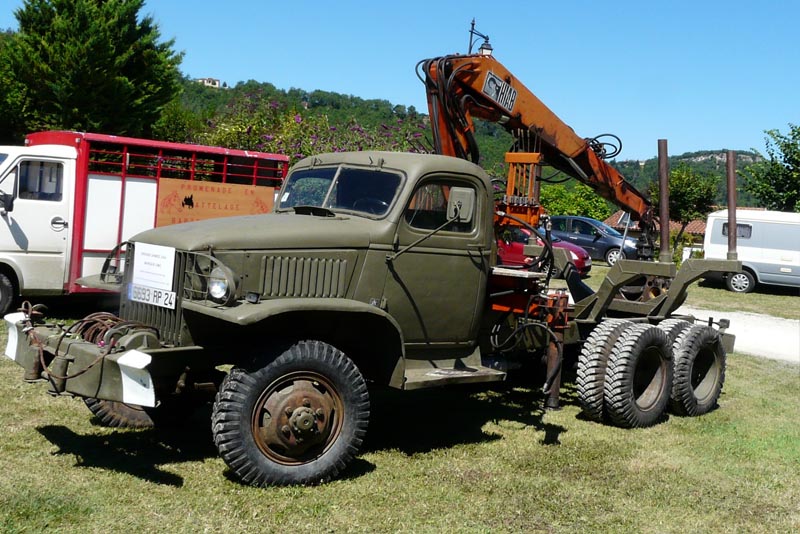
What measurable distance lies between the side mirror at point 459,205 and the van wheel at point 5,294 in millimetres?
6847

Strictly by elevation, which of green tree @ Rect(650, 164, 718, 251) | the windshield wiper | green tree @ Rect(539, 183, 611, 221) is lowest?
the windshield wiper

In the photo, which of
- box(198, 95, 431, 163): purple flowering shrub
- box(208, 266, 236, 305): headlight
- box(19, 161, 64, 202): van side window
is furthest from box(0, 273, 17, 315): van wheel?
box(198, 95, 431, 163): purple flowering shrub

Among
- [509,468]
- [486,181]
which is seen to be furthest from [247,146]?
[509,468]

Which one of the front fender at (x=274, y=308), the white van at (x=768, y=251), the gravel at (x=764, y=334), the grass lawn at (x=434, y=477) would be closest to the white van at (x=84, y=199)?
the grass lawn at (x=434, y=477)

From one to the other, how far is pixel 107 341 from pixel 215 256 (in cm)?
82

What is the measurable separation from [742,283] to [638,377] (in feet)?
52.2

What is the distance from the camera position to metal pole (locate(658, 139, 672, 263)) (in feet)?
27.7

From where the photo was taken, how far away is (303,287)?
567 centimetres

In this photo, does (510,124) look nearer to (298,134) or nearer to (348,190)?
(348,190)

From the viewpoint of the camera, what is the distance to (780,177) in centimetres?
2948

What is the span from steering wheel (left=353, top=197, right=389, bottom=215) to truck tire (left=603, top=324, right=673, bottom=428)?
262cm

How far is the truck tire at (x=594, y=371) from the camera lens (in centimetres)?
731

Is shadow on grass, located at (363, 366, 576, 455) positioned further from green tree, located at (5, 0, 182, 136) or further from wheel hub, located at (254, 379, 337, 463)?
green tree, located at (5, 0, 182, 136)

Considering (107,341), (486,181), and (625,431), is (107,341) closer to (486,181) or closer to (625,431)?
(486,181)
